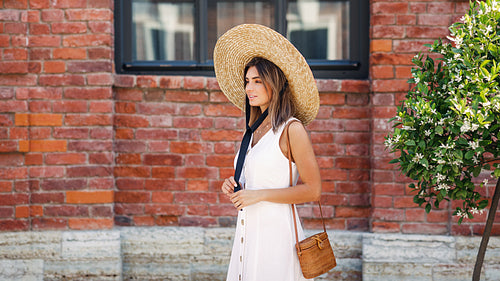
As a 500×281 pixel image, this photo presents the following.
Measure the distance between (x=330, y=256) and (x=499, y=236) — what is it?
2.23 m

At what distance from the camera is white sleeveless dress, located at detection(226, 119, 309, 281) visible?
2.45m

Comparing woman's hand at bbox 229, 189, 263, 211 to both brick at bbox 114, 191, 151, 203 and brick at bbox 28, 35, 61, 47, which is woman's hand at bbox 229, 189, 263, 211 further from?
brick at bbox 28, 35, 61, 47

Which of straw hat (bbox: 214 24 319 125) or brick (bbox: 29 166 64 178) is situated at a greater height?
straw hat (bbox: 214 24 319 125)

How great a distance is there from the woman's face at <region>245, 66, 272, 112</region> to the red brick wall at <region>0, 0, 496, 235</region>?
1537mm

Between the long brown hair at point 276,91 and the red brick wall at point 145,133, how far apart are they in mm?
1566

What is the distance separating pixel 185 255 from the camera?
410 centimetres

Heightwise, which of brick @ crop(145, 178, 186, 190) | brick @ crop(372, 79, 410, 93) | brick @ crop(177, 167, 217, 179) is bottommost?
brick @ crop(145, 178, 186, 190)

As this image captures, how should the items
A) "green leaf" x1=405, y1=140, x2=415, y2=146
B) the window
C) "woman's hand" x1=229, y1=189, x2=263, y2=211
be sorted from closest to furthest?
"woman's hand" x1=229, y1=189, x2=263, y2=211, "green leaf" x1=405, y1=140, x2=415, y2=146, the window

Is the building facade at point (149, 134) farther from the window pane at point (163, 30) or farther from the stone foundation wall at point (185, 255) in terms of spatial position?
the window pane at point (163, 30)

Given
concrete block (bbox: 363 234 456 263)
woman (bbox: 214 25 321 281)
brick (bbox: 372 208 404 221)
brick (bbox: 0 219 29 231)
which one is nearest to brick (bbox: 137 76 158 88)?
brick (bbox: 0 219 29 231)

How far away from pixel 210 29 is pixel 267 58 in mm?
1926

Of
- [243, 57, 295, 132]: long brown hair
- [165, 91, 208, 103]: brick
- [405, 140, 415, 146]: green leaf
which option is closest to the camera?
[243, 57, 295, 132]: long brown hair

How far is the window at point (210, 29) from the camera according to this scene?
4.27 metres

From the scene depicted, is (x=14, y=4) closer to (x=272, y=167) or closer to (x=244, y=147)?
(x=244, y=147)
